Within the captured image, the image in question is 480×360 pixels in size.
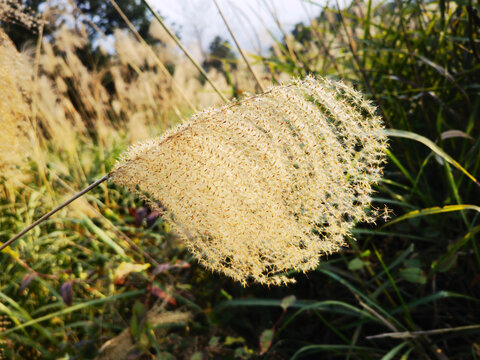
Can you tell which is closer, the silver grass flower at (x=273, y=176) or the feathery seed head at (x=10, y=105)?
the silver grass flower at (x=273, y=176)

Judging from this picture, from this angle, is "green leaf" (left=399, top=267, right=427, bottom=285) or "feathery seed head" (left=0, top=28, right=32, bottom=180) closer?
"green leaf" (left=399, top=267, right=427, bottom=285)

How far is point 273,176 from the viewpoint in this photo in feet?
3.27

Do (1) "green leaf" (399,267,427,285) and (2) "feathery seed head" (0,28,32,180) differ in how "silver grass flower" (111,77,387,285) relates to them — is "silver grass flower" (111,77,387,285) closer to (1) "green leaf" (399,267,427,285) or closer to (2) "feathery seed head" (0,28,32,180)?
(1) "green leaf" (399,267,427,285)

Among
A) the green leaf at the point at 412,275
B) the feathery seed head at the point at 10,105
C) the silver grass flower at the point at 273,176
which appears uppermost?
the feathery seed head at the point at 10,105

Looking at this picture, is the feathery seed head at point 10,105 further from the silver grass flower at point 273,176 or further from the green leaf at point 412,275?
the green leaf at point 412,275

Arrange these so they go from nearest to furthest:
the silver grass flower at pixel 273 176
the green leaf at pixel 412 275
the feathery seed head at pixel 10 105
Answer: the silver grass flower at pixel 273 176, the green leaf at pixel 412 275, the feathery seed head at pixel 10 105

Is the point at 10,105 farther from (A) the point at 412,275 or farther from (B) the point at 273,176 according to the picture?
(A) the point at 412,275

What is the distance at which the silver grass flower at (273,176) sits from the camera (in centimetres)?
96

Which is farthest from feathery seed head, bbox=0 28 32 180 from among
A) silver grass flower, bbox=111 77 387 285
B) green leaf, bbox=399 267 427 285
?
green leaf, bbox=399 267 427 285

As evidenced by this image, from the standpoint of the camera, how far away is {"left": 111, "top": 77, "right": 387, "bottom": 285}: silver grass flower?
0.96 meters

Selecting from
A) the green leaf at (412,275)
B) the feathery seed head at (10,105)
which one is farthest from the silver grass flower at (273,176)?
the feathery seed head at (10,105)

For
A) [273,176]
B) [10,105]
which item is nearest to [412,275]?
[273,176]

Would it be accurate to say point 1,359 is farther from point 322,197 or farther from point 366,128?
point 366,128

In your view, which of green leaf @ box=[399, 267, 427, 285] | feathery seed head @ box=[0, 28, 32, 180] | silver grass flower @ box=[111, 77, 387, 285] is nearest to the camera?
silver grass flower @ box=[111, 77, 387, 285]
